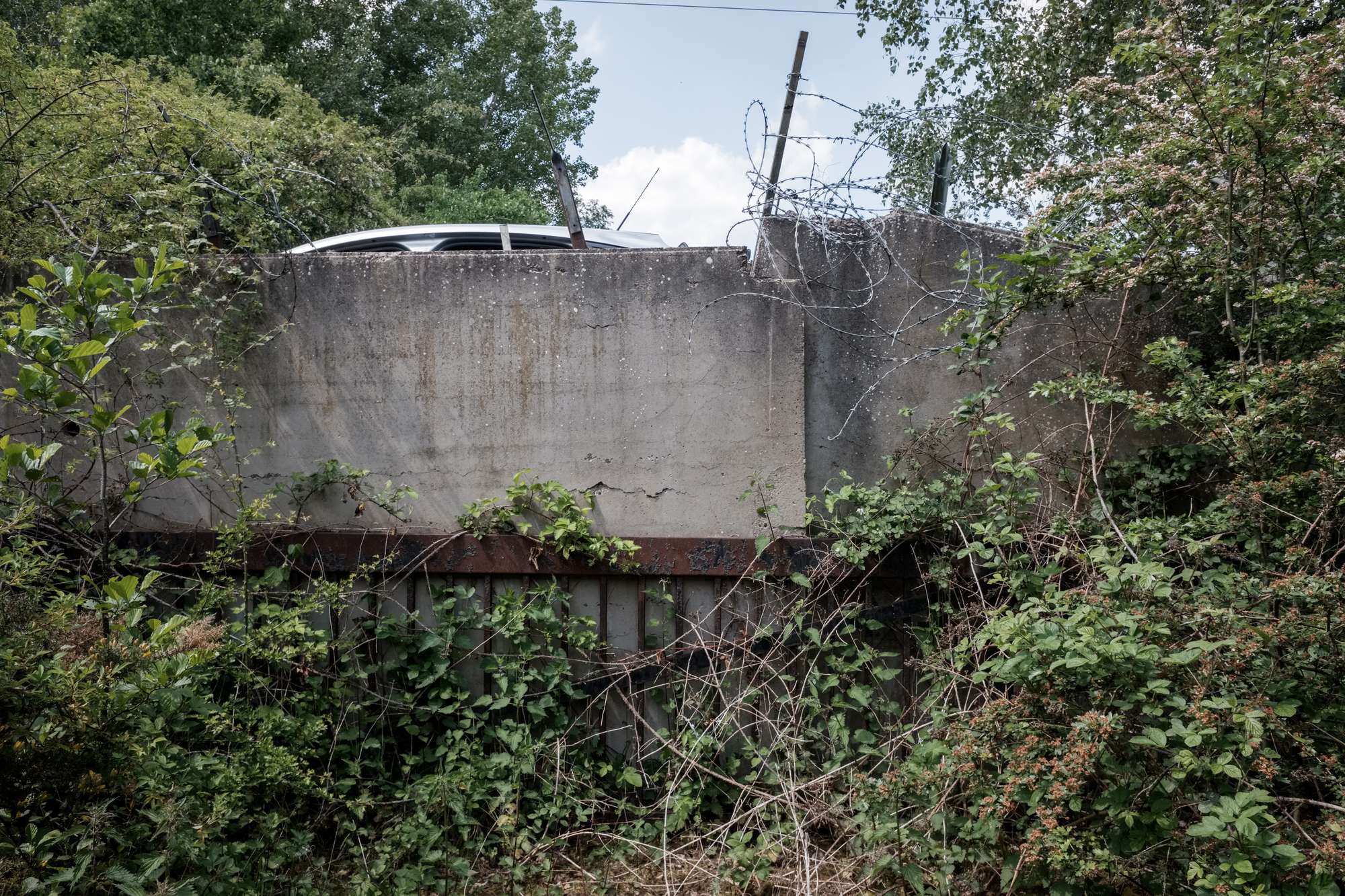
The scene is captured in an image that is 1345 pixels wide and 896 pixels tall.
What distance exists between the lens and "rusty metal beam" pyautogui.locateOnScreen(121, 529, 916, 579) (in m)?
3.89

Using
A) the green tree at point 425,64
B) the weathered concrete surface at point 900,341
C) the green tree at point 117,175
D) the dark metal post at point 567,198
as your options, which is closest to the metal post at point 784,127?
the weathered concrete surface at point 900,341

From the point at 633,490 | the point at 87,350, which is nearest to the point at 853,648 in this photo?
the point at 633,490

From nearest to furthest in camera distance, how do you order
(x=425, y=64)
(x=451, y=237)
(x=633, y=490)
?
(x=633, y=490), (x=451, y=237), (x=425, y=64)

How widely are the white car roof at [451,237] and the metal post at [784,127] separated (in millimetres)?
1451

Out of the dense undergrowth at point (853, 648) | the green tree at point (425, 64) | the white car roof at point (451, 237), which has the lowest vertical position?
the dense undergrowth at point (853, 648)

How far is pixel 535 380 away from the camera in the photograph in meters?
4.07

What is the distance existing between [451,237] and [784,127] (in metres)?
2.55

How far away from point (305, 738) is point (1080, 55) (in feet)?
27.6

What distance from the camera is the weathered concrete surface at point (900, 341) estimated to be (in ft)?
13.3

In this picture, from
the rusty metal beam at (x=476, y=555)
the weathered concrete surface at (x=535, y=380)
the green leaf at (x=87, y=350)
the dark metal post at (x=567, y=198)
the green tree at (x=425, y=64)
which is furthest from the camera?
the green tree at (x=425, y=64)

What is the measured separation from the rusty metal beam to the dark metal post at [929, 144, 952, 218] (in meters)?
1.70

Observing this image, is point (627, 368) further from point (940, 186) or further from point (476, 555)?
point (940, 186)

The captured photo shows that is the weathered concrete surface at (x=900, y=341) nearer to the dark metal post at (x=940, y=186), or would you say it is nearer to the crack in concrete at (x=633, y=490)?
the dark metal post at (x=940, y=186)

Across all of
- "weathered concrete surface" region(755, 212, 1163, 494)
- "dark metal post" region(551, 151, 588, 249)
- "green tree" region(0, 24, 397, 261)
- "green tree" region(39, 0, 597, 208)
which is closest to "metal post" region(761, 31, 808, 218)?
"weathered concrete surface" region(755, 212, 1163, 494)
